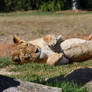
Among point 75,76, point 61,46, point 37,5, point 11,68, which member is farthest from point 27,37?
point 37,5

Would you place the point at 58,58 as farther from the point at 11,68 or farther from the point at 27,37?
the point at 27,37

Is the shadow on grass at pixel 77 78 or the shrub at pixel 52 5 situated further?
the shrub at pixel 52 5

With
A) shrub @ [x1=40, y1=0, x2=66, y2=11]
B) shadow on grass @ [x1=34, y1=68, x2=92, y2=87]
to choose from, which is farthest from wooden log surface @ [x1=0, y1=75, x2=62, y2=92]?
shrub @ [x1=40, y1=0, x2=66, y2=11]

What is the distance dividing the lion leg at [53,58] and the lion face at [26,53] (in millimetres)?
293

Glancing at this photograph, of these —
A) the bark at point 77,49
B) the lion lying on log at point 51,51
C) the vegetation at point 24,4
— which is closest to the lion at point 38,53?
the lion lying on log at point 51,51

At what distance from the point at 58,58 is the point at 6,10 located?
21.1 meters

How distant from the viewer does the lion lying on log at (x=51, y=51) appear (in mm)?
8938

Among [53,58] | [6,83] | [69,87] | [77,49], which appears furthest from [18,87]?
[77,49]

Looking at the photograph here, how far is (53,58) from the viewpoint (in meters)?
9.04

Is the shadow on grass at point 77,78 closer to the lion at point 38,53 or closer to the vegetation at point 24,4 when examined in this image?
the lion at point 38,53

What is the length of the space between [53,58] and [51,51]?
1.16ft

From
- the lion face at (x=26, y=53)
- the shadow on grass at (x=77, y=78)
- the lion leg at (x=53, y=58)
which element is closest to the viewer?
the shadow on grass at (x=77, y=78)

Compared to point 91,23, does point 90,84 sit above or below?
above

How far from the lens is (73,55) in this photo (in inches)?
380
